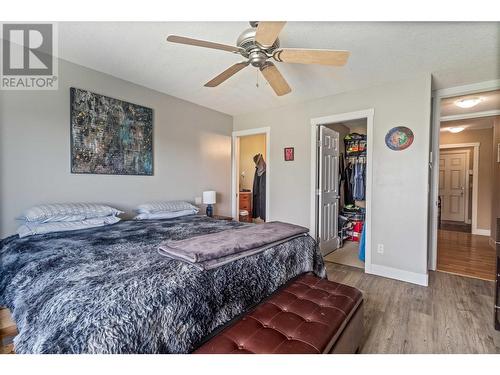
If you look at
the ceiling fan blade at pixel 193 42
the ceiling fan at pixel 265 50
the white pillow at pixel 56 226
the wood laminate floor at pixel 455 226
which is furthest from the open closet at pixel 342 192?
the white pillow at pixel 56 226

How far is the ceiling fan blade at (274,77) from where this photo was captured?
1.79 metres

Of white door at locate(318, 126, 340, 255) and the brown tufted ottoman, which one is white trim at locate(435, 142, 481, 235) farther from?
the brown tufted ottoman

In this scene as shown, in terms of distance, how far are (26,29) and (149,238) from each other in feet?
6.80

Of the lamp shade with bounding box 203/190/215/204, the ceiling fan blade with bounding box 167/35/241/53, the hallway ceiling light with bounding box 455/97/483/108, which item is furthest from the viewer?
the lamp shade with bounding box 203/190/215/204

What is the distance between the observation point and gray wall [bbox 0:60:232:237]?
6.98 feet

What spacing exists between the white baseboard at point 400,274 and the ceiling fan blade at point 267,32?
2.86 metres

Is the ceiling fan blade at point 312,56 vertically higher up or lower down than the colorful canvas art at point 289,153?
higher up

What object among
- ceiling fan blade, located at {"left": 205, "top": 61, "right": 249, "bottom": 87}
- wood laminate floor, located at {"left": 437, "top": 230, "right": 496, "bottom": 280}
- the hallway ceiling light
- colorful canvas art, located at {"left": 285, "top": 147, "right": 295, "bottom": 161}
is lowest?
wood laminate floor, located at {"left": 437, "top": 230, "right": 496, "bottom": 280}

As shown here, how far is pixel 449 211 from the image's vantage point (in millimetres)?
6164

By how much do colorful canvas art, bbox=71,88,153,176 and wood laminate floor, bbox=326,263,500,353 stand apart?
115 inches

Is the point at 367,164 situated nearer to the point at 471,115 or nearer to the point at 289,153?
the point at 289,153

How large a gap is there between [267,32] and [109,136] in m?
2.25

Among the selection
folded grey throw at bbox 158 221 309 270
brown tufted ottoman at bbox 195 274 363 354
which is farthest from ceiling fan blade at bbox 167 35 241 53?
brown tufted ottoman at bbox 195 274 363 354

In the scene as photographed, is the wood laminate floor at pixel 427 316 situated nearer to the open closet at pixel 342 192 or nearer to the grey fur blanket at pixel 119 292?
the grey fur blanket at pixel 119 292
